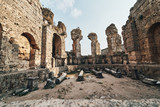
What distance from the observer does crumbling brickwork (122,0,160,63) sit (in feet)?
11.8

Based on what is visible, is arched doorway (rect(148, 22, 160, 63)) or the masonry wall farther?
arched doorway (rect(148, 22, 160, 63))

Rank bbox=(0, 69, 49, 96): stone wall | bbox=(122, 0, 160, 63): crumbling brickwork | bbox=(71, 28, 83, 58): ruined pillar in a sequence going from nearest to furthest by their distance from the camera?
bbox=(0, 69, 49, 96): stone wall < bbox=(122, 0, 160, 63): crumbling brickwork < bbox=(71, 28, 83, 58): ruined pillar

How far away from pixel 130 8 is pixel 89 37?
264 inches

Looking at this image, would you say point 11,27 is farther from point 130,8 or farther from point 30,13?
point 130,8

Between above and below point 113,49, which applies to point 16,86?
below

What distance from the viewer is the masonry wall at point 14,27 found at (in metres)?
2.85

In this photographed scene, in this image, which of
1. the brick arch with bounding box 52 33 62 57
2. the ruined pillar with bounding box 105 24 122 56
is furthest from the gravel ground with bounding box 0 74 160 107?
the ruined pillar with bounding box 105 24 122 56

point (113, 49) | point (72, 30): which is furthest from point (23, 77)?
point (72, 30)

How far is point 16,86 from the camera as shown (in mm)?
2650

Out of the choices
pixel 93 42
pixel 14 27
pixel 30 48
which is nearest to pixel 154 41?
pixel 93 42

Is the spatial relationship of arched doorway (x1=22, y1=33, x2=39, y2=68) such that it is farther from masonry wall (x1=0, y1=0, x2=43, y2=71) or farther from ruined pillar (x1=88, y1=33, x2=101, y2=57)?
ruined pillar (x1=88, y1=33, x2=101, y2=57)

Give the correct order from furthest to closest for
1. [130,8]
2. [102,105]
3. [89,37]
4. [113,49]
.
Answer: [89,37]
[113,49]
[130,8]
[102,105]

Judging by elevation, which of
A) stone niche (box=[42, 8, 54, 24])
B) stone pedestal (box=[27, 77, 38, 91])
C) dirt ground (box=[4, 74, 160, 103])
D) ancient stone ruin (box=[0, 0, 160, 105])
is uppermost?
stone niche (box=[42, 8, 54, 24])

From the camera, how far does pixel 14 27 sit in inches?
130
